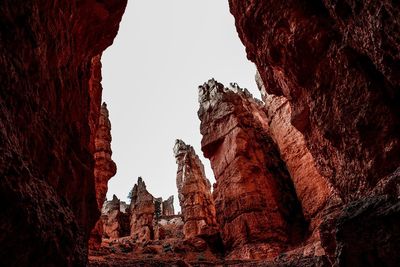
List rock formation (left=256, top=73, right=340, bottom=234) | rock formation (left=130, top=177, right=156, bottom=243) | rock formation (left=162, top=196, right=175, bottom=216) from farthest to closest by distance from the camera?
rock formation (left=162, top=196, right=175, bottom=216) < rock formation (left=130, top=177, right=156, bottom=243) < rock formation (left=256, top=73, right=340, bottom=234)

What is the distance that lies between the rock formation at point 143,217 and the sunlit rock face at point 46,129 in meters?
31.2

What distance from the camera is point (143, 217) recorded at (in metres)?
42.9

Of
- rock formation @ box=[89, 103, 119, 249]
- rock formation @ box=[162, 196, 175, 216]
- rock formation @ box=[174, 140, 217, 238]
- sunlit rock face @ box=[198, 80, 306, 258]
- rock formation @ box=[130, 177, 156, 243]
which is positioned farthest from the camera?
rock formation @ box=[162, 196, 175, 216]

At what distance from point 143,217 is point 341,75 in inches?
1475

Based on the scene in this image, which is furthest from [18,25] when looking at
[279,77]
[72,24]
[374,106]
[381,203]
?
[279,77]

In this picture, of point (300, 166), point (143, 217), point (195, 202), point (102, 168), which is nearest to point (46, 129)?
point (300, 166)

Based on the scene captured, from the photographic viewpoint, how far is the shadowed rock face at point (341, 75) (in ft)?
24.8

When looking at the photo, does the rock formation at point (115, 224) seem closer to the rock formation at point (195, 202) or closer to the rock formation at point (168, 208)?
the rock formation at point (195, 202)

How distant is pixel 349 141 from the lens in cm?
938

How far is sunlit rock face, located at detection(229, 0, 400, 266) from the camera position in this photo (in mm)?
4406

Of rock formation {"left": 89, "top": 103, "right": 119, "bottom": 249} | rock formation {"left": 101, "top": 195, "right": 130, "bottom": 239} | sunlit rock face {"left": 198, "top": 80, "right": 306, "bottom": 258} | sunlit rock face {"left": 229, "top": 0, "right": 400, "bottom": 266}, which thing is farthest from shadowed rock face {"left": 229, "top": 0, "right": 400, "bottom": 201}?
rock formation {"left": 101, "top": 195, "right": 130, "bottom": 239}

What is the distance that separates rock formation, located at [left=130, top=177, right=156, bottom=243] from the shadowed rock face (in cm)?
3162

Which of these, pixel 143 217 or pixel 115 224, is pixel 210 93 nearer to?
pixel 143 217

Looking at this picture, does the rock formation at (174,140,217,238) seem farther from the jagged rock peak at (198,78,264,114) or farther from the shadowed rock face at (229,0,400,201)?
the shadowed rock face at (229,0,400,201)
